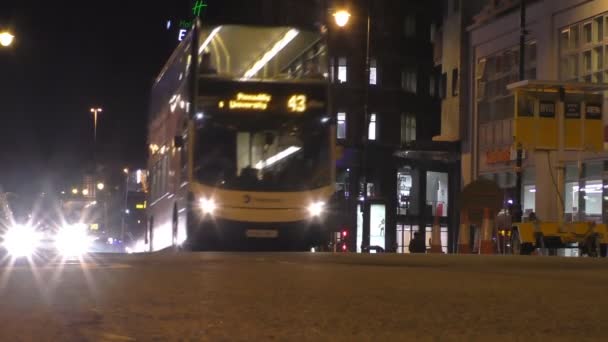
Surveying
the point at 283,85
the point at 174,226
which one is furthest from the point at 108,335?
the point at 174,226

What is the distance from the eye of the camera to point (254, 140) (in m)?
23.4

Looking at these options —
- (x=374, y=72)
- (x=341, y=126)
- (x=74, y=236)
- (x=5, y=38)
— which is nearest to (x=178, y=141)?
(x=5, y=38)

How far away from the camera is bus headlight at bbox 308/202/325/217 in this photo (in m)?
23.9

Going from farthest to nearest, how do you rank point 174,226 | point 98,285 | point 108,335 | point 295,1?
point 295,1
point 174,226
point 98,285
point 108,335

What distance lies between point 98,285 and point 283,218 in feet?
41.4

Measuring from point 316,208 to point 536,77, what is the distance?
19.0 m

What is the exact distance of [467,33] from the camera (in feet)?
158

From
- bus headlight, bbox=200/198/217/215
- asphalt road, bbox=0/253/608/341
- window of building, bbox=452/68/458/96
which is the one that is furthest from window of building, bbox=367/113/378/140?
asphalt road, bbox=0/253/608/341

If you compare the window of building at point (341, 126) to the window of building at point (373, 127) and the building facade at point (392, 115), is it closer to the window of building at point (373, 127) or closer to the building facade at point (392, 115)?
the building facade at point (392, 115)

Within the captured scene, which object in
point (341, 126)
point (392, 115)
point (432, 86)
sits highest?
point (432, 86)

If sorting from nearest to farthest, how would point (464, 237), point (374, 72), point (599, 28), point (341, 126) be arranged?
point (464, 237) → point (599, 28) → point (341, 126) → point (374, 72)

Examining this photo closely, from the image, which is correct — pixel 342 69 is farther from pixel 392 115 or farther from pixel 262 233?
pixel 262 233

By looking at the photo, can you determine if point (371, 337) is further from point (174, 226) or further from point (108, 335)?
point (174, 226)

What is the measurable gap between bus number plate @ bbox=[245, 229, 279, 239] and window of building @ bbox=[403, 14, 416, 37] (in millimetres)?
52812
